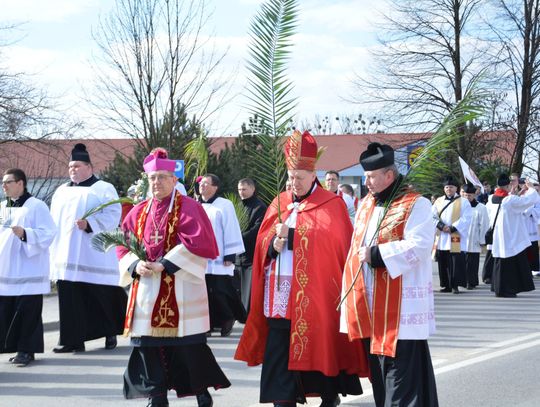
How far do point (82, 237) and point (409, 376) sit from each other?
5684 millimetres

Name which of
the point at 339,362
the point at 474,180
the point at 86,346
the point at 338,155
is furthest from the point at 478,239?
the point at 338,155

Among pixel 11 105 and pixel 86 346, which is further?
pixel 11 105

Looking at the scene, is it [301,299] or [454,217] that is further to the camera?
[454,217]

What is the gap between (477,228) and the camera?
18234 mm

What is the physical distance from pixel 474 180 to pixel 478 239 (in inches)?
44.6

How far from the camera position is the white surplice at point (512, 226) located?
1716 cm

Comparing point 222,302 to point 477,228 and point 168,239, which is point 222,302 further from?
point 477,228

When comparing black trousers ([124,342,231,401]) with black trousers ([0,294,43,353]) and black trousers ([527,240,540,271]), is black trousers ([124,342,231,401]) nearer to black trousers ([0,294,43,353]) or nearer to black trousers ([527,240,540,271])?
black trousers ([0,294,43,353])

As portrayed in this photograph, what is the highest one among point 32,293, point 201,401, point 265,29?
point 265,29

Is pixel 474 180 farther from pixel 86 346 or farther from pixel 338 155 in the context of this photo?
pixel 338 155

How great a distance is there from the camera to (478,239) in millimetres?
18094

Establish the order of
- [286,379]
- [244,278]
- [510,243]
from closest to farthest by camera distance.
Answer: [286,379] → [244,278] → [510,243]

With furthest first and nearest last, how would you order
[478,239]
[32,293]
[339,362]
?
[478,239]
[32,293]
[339,362]

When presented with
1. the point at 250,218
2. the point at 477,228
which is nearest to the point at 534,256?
the point at 477,228
